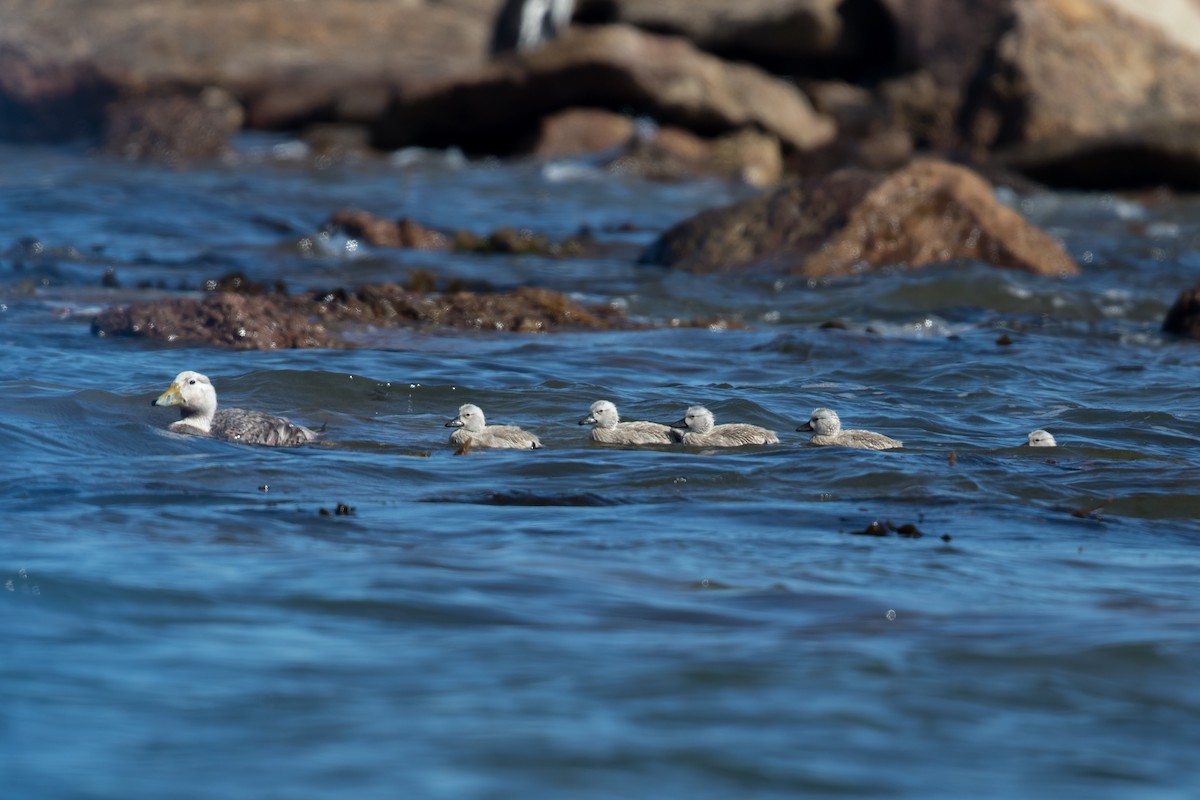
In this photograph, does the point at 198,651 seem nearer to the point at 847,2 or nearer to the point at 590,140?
the point at 590,140

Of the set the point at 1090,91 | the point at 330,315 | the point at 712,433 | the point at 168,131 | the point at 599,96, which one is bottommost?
the point at 712,433

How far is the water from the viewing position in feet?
14.6

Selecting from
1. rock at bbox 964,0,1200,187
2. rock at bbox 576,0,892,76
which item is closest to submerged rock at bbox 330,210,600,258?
rock at bbox 964,0,1200,187

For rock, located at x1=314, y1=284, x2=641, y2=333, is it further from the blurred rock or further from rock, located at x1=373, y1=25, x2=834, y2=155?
the blurred rock

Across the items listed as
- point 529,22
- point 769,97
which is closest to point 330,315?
Answer: point 769,97

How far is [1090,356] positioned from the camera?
40.4 feet

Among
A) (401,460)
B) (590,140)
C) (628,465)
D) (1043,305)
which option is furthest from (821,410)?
(590,140)

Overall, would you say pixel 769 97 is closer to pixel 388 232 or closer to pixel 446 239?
pixel 446 239

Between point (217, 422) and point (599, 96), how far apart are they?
19.8m

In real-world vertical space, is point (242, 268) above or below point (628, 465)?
above

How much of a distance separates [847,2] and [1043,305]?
1703cm

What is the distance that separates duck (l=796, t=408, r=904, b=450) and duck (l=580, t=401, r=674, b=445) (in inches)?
29.8

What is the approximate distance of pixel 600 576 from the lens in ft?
19.7

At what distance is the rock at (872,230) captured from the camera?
614 inches
